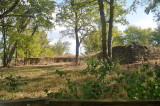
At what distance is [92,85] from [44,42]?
213 ft

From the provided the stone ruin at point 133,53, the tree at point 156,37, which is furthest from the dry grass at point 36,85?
the tree at point 156,37

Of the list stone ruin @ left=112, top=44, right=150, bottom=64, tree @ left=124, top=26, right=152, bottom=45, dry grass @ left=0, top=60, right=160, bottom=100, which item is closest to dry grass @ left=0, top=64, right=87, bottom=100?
dry grass @ left=0, top=60, right=160, bottom=100

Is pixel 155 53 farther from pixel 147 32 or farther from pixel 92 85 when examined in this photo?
pixel 147 32

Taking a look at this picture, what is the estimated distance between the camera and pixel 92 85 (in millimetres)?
4785

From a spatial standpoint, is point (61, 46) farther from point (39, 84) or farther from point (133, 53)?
point (39, 84)

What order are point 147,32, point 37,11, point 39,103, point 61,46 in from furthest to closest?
point 61,46 → point 147,32 → point 37,11 → point 39,103

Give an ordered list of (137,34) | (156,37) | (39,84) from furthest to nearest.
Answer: (137,34), (156,37), (39,84)

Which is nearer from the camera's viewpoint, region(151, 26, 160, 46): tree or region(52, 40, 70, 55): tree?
region(151, 26, 160, 46): tree

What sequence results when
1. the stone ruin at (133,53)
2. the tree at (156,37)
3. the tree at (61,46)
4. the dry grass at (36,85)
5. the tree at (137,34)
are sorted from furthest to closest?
the tree at (61,46)
the tree at (137,34)
the tree at (156,37)
the stone ruin at (133,53)
the dry grass at (36,85)

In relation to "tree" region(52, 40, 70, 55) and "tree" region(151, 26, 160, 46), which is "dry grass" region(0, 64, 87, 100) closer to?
"tree" region(151, 26, 160, 46)

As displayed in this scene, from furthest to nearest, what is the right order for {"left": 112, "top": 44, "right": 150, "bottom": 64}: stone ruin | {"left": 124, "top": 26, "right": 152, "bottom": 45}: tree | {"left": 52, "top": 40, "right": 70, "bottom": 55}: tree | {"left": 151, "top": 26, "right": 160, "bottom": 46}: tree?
{"left": 52, "top": 40, "right": 70, "bottom": 55}: tree → {"left": 124, "top": 26, "right": 152, "bottom": 45}: tree → {"left": 151, "top": 26, "right": 160, "bottom": 46}: tree → {"left": 112, "top": 44, "right": 150, "bottom": 64}: stone ruin

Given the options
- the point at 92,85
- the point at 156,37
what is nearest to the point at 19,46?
the point at 92,85

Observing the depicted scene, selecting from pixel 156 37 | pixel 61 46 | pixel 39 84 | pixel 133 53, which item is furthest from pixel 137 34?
pixel 39 84

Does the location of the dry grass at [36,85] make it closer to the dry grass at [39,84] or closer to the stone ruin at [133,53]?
the dry grass at [39,84]
